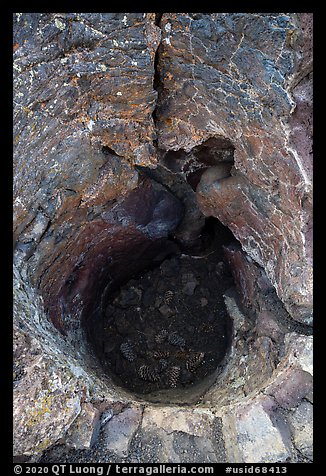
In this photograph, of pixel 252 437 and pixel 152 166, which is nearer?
pixel 252 437

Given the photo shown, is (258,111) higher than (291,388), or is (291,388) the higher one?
(258,111)

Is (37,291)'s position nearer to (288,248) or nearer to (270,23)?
(288,248)

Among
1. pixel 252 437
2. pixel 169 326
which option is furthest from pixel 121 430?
pixel 169 326

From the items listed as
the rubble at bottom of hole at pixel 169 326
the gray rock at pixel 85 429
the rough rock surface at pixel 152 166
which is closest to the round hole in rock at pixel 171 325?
the rubble at bottom of hole at pixel 169 326

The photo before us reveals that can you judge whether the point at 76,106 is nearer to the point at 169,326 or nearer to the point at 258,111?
the point at 258,111

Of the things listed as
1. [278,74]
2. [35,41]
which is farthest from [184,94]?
[35,41]
